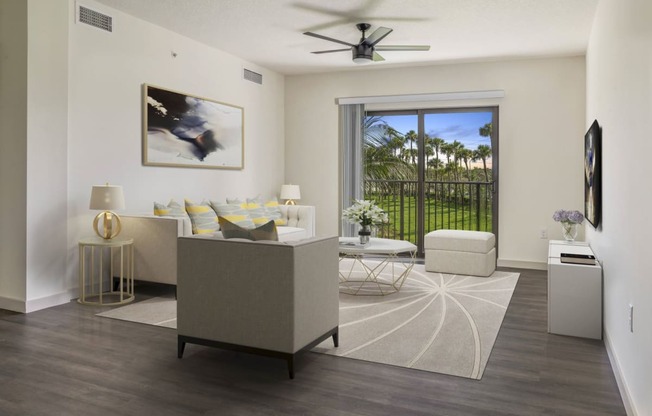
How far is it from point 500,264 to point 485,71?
268 cm

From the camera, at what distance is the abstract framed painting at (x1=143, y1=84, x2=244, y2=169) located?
5.67m

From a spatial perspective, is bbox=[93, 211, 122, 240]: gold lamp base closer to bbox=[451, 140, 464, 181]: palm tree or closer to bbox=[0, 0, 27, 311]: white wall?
bbox=[0, 0, 27, 311]: white wall

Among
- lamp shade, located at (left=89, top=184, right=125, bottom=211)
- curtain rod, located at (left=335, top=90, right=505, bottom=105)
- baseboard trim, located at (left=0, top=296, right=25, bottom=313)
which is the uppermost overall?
curtain rod, located at (left=335, top=90, right=505, bottom=105)

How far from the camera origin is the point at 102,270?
200 inches

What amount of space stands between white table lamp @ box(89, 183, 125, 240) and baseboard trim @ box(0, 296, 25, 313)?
0.84m

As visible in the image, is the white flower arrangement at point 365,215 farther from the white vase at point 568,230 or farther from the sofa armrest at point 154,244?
the white vase at point 568,230

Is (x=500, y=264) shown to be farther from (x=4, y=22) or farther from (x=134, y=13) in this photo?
(x=4, y=22)

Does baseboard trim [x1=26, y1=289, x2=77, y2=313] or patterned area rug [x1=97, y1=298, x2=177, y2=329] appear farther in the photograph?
baseboard trim [x1=26, y1=289, x2=77, y2=313]

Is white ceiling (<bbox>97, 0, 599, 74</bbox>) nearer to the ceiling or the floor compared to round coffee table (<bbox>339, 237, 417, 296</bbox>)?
nearer to the ceiling

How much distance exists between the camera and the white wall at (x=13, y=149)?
437cm

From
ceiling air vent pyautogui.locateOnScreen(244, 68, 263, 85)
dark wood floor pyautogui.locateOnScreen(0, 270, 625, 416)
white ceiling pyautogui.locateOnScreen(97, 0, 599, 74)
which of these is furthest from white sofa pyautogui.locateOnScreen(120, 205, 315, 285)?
ceiling air vent pyautogui.locateOnScreen(244, 68, 263, 85)

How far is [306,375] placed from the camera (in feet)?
9.69

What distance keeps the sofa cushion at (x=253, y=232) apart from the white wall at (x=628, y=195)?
1.92m

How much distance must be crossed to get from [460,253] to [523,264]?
4.60 ft
